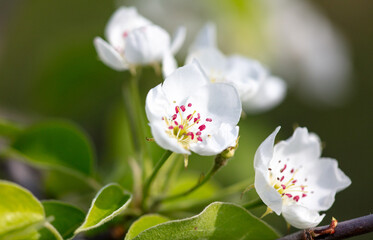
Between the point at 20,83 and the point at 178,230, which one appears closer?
the point at 178,230

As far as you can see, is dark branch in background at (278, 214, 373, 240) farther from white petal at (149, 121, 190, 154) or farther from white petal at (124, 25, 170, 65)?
white petal at (124, 25, 170, 65)

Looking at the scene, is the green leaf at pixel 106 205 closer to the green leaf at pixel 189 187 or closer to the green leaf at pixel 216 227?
the green leaf at pixel 216 227

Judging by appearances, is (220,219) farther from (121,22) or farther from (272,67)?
(272,67)

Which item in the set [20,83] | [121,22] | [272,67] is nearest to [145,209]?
[121,22]

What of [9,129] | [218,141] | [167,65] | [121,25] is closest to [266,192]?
[218,141]

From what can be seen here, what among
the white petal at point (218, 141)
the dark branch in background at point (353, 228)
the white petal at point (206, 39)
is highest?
the white petal at point (206, 39)

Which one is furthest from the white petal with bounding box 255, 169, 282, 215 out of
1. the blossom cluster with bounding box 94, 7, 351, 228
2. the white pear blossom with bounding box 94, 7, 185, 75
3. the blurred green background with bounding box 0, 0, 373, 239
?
the blurred green background with bounding box 0, 0, 373, 239

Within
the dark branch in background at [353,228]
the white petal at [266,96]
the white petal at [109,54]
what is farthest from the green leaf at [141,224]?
the white petal at [266,96]
